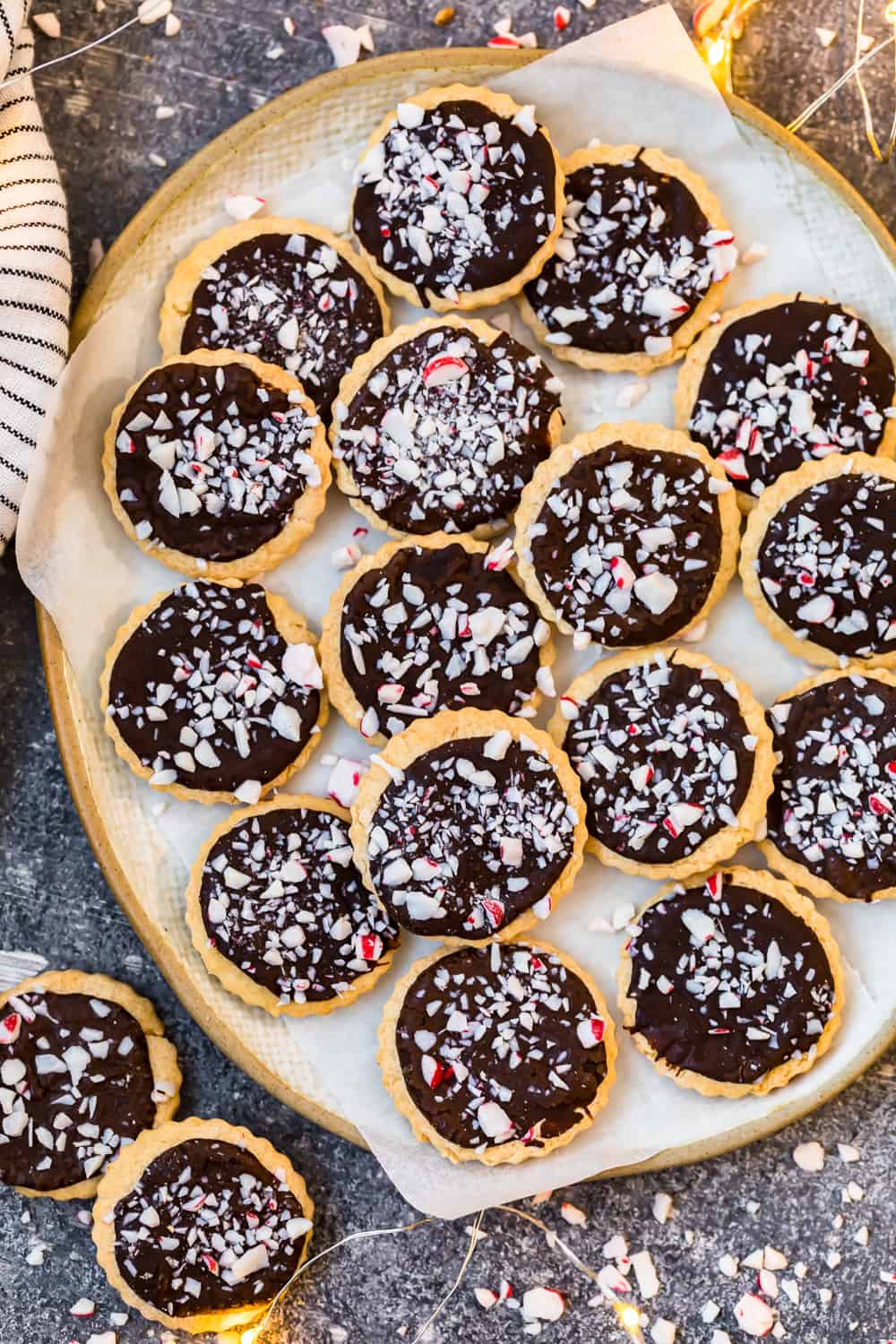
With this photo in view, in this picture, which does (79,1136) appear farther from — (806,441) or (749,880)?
(806,441)

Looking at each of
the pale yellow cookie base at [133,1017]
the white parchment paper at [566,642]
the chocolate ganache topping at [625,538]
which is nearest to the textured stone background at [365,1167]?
the pale yellow cookie base at [133,1017]

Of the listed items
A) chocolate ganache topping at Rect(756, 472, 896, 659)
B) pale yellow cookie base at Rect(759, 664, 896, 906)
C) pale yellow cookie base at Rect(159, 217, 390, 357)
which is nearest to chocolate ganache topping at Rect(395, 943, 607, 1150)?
pale yellow cookie base at Rect(759, 664, 896, 906)

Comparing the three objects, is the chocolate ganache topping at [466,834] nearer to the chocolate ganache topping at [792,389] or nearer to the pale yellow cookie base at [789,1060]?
the pale yellow cookie base at [789,1060]

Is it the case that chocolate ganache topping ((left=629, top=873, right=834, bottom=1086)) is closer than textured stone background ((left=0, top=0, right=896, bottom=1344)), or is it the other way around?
chocolate ganache topping ((left=629, top=873, right=834, bottom=1086))

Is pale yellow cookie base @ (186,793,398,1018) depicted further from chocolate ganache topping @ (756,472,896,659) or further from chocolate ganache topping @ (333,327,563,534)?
chocolate ganache topping @ (756,472,896,659)

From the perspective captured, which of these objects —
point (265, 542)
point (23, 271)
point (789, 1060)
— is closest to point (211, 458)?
point (265, 542)
